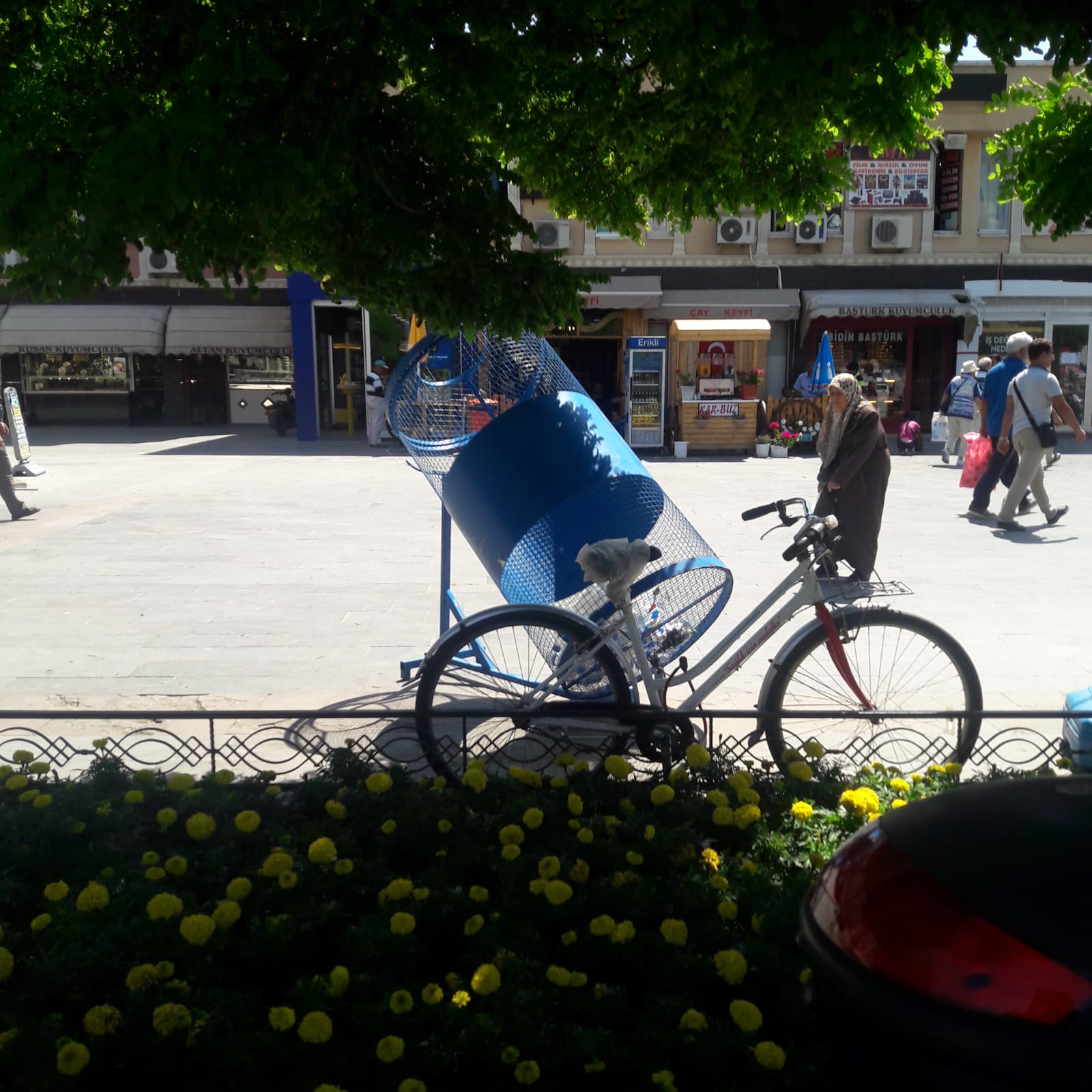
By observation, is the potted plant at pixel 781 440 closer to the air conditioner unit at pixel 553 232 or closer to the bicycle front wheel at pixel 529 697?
the air conditioner unit at pixel 553 232

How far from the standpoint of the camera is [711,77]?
3527 mm

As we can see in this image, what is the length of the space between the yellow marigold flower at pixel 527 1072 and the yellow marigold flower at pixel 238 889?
97 cm

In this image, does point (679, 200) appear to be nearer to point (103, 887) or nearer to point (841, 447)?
point (841, 447)

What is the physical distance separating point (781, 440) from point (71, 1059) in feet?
64.8

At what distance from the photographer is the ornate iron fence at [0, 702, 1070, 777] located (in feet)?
12.9

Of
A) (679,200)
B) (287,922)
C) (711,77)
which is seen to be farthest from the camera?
(679,200)

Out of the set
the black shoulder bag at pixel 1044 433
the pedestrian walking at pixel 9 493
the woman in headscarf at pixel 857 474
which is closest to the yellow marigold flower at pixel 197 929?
the woman in headscarf at pixel 857 474

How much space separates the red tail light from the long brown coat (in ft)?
15.3

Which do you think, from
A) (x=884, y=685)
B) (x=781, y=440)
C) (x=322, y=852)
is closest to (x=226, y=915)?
(x=322, y=852)

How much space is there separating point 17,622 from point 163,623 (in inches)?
37.7

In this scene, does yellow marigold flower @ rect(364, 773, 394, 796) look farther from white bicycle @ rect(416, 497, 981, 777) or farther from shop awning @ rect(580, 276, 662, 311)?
shop awning @ rect(580, 276, 662, 311)

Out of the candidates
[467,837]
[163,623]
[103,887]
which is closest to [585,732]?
[467,837]

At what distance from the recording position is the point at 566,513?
486 centimetres

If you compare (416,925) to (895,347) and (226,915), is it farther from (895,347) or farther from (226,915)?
(895,347)
